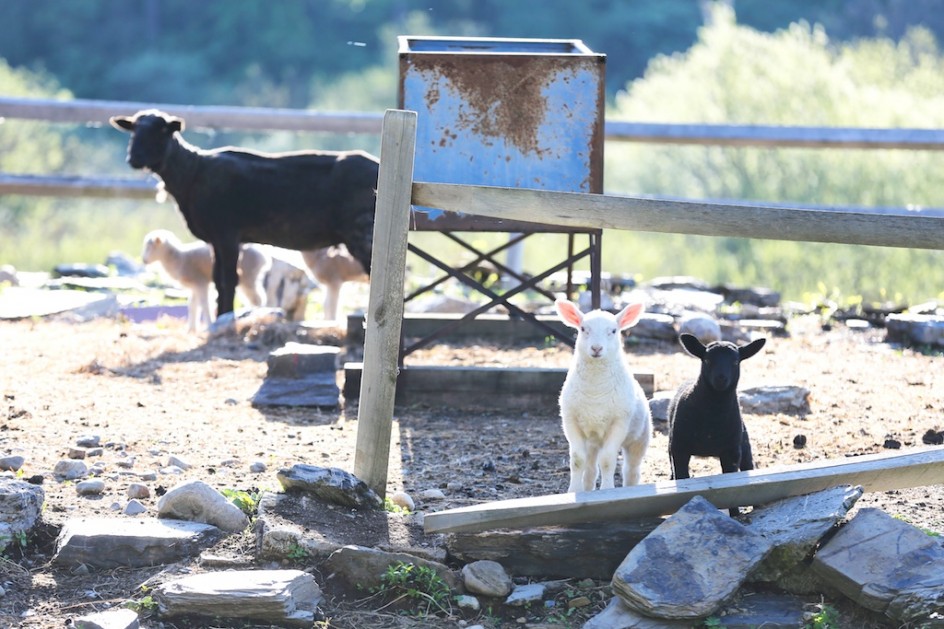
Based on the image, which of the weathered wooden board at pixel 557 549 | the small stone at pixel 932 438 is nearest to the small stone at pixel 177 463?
the weathered wooden board at pixel 557 549

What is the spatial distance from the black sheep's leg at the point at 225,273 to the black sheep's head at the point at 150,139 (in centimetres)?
94

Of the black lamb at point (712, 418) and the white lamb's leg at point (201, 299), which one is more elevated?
the white lamb's leg at point (201, 299)

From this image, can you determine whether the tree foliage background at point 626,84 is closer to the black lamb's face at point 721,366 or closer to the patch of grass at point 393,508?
the black lamb's face at point 721,366

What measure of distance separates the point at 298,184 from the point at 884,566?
7063 millimetres

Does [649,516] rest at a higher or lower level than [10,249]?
lower

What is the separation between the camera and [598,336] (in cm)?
562

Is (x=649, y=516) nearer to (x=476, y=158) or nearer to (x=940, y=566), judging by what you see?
(x=940, y=566)

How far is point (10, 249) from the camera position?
20844 millimetres

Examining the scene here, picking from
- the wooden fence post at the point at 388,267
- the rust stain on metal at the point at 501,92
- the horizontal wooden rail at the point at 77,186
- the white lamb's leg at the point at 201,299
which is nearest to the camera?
the wooden fence post at the point at 388,267

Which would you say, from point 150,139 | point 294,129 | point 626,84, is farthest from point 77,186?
point 626,84

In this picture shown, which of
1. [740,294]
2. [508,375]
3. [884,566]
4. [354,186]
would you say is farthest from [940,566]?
[740,294]

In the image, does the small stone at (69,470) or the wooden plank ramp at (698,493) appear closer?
the wooden plank ramp at (698,493)

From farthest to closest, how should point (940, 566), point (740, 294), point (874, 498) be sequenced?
point (740, 294) < point (874, 498) < point (940, 566)

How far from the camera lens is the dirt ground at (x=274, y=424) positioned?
5.56 metres
